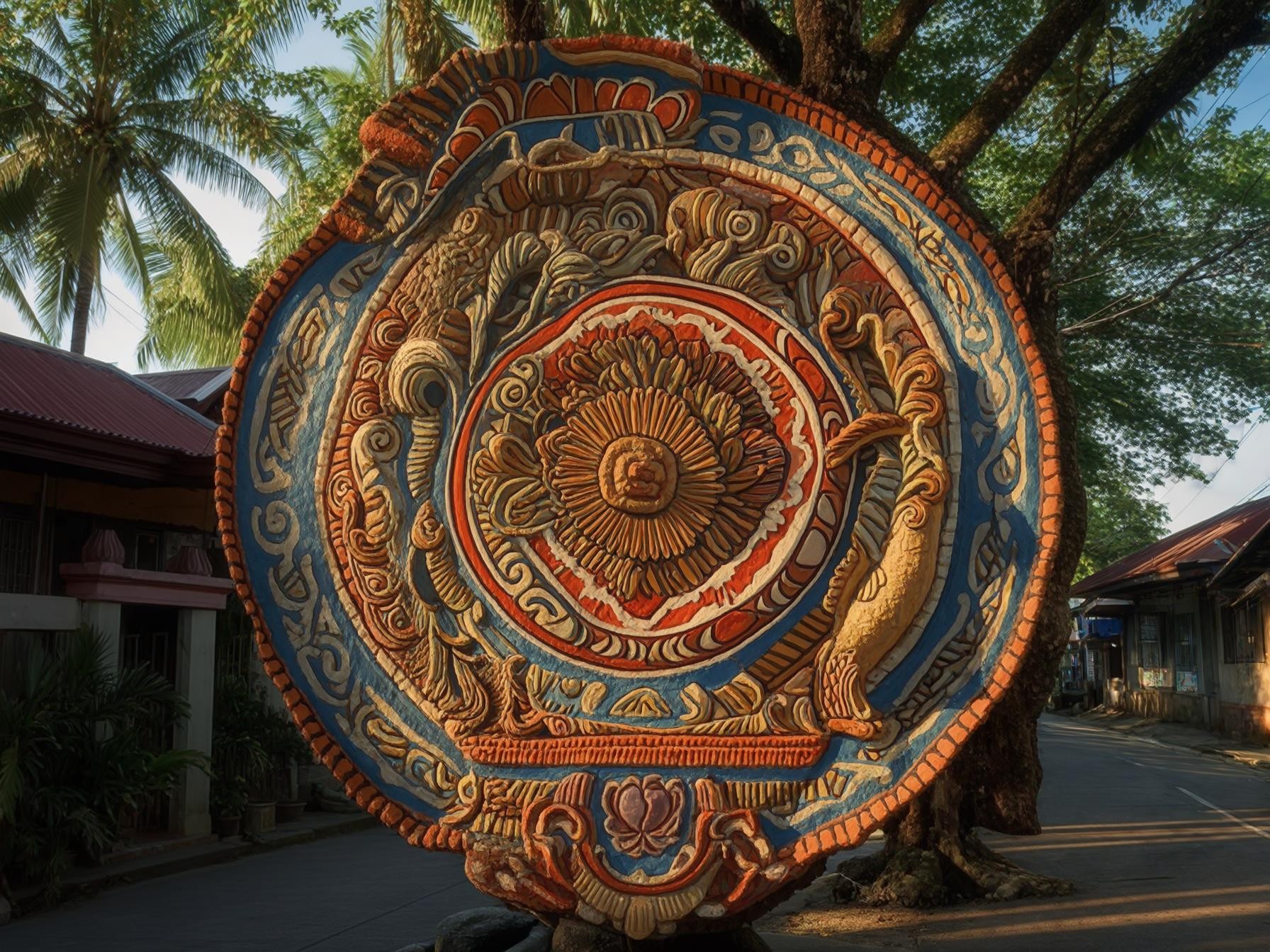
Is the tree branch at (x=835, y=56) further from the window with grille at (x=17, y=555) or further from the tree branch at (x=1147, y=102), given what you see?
the window with grille at (x=17, y=555)

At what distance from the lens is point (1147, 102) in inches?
273

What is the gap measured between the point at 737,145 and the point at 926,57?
33.4ft

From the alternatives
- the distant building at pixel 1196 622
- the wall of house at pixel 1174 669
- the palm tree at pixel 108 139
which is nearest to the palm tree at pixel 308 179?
the palm tree at pixel 108 139

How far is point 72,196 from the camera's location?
711 inches

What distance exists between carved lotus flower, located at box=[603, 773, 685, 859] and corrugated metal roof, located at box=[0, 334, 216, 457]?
22.5 feet

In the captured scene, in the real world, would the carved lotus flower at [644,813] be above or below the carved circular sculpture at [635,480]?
below

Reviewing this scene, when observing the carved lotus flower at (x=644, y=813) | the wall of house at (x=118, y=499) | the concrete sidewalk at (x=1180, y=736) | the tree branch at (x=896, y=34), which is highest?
the tree branch at (x=896, y=34)

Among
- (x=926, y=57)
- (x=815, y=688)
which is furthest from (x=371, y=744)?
(x=926, y=57)

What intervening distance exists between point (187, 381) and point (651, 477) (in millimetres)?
12493

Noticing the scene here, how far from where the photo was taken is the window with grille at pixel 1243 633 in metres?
21.1

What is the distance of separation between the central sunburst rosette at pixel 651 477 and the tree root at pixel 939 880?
4457 millimetres

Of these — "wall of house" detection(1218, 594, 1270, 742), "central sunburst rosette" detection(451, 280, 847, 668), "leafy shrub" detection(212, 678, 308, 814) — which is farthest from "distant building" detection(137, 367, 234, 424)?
"wall of house" detection(1218, 594, 1270, 742)

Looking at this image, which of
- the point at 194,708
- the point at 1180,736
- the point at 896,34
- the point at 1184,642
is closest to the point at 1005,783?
the point at 896,34

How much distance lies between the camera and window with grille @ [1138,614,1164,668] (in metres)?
28.5
